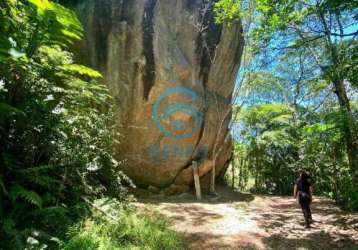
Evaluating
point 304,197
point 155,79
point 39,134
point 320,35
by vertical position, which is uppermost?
point 320,35

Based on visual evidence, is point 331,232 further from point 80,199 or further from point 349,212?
point 80,199

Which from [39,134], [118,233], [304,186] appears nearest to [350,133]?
[304,186]

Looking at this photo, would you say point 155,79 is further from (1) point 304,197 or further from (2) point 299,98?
(2) point 299,98

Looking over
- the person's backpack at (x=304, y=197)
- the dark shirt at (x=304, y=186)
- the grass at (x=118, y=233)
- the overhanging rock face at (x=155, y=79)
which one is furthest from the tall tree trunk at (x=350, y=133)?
the grass at (x=118, y=233)

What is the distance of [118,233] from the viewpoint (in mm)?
5777

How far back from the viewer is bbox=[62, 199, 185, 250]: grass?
196 inches

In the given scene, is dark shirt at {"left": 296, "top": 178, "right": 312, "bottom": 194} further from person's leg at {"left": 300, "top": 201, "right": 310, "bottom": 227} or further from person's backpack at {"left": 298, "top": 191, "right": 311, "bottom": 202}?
person's leg at {"left": 300, "top": 201, "right": 310, "bottom": 227}

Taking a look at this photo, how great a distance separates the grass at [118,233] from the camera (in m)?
4.98

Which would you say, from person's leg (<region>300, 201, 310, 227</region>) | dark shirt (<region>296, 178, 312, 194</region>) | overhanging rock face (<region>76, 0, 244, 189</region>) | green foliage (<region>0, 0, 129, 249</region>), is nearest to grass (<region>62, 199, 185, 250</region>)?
green foliage (<region>0, 0, 129, 249</region>)

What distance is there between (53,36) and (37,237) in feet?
12.9

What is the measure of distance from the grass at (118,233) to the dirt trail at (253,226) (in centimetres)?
57

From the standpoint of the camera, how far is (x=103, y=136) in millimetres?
7746

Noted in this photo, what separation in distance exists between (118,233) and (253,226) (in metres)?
3.51

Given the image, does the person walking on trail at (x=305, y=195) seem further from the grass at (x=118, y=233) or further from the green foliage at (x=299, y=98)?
the grass at (x=118, y=233)
